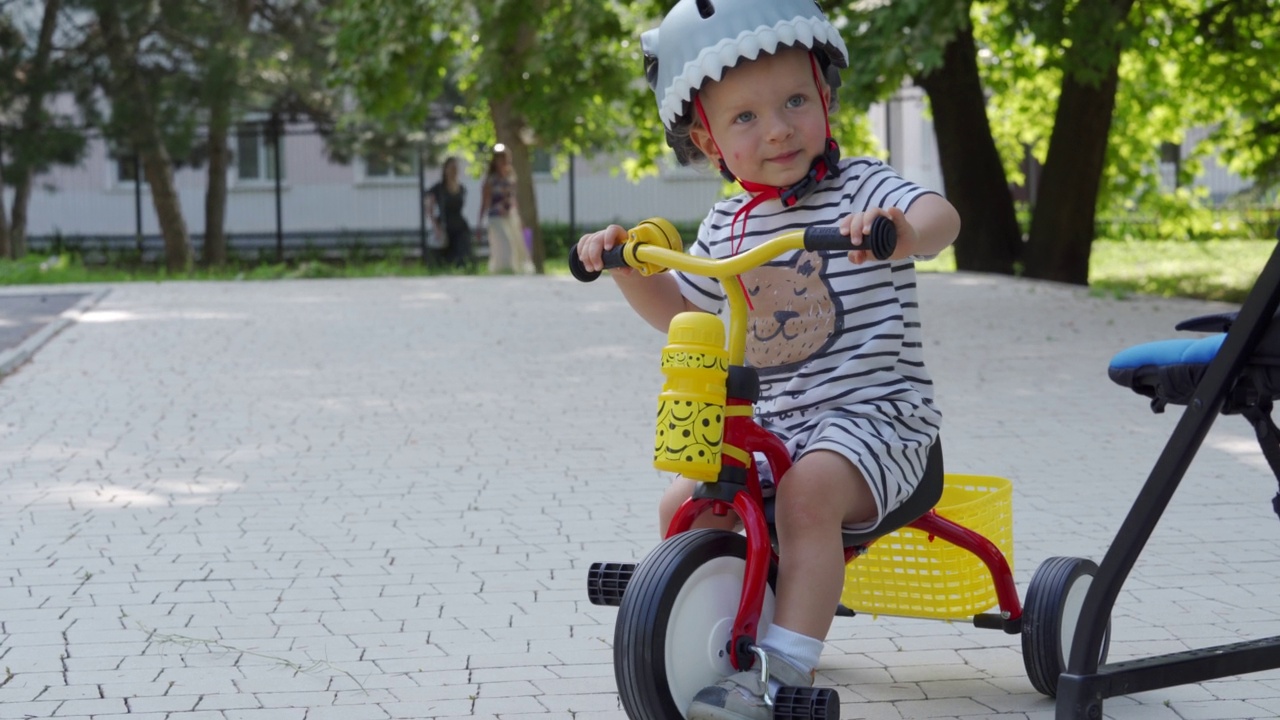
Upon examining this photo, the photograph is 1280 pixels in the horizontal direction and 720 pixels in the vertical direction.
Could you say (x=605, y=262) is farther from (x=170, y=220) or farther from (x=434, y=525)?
(x=170, y=220)

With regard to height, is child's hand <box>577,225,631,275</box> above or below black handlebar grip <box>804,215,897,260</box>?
below

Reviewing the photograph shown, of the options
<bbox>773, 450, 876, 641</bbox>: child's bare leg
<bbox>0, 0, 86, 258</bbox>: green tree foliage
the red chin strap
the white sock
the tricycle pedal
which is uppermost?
<bbox>0, 0, 86, 258</bbox>: green tree foliage

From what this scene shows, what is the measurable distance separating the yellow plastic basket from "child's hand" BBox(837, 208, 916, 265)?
29.7 inches

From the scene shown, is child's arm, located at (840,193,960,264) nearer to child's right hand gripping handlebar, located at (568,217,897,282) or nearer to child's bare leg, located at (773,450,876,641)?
child's right hand gripping handlebar, located at (568,217,897,282)

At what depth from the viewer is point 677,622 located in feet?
9.48

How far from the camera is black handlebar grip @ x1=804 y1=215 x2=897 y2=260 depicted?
272cm

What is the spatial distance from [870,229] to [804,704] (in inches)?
33.1

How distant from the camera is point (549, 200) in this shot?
99.3 ft

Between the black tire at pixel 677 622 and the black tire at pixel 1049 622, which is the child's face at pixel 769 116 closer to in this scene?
the black tire at pixel 677 622

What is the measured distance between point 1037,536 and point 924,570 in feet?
6.18

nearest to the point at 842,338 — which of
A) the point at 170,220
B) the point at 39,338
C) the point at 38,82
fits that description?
the point at 39,338

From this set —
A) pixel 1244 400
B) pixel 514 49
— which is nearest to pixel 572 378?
pixel 1244 400

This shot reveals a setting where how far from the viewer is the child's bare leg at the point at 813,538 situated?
2936mm

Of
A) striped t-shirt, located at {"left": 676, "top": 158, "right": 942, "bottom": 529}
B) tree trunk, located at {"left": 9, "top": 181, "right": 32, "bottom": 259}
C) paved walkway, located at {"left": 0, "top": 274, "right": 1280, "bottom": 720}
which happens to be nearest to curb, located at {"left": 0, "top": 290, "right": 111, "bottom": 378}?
paved walkway, located at {"left": 0, "top": 274, "right": 1280, "bottom": 720}
